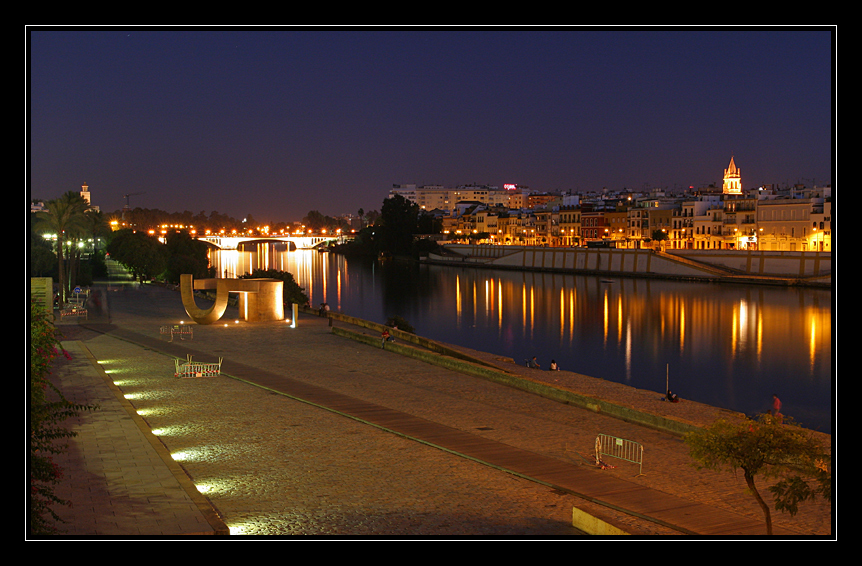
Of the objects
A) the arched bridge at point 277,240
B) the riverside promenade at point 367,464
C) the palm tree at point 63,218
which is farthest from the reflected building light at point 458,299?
the arched bridge at point 277,240

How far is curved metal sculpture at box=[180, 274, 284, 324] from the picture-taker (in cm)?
2658

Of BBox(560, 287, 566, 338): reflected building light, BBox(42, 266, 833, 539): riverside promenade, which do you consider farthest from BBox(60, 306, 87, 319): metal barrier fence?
BBox(560, 287, 566, 338): reflected building light

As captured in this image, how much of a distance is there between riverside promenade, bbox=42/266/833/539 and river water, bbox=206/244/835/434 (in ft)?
10.6

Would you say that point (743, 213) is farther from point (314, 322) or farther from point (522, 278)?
point (314, 322)

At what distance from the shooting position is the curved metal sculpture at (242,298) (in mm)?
26578

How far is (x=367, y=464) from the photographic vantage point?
9617 millimetres

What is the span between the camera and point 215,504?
800cm

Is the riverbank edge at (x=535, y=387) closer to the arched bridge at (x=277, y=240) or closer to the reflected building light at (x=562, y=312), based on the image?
the reflected building light at (x=562, y=312)

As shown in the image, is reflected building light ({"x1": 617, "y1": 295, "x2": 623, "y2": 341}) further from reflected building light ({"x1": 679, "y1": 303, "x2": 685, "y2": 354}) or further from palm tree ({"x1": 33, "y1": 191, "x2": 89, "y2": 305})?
palm tree ({"x1": 33, "y1": 191, "x2": 89, "y2": 305})

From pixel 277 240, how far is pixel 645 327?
356 ft

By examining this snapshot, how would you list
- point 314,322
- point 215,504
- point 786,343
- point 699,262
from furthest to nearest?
point 699,262
point 786,343
point 314,322
point 215,504

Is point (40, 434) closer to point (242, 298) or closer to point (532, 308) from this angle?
point (242, 298)
